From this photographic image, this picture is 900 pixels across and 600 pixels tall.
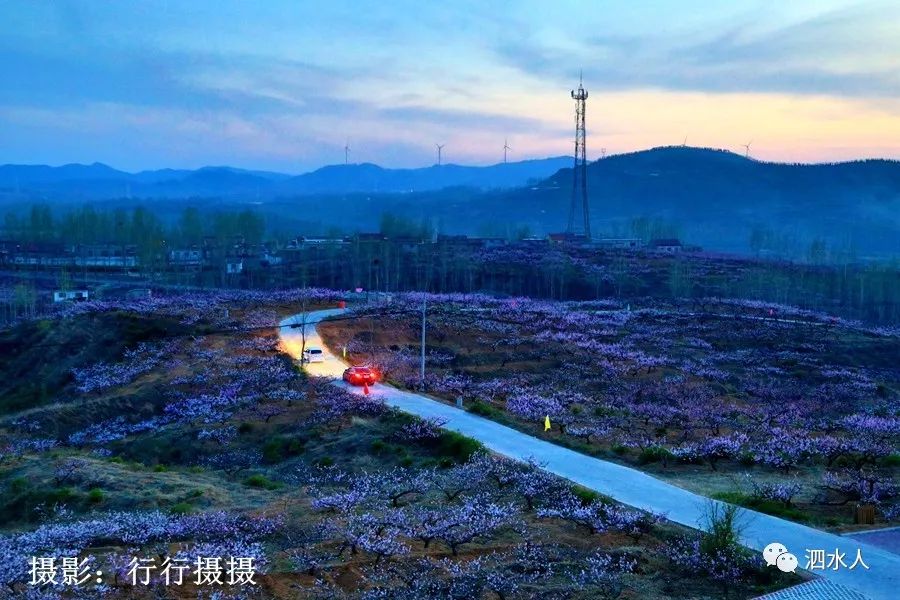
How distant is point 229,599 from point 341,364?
30.6 meters

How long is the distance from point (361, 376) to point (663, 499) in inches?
791

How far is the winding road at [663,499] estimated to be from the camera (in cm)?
1545

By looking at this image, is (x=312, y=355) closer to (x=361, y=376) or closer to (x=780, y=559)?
(x=361, y=376)

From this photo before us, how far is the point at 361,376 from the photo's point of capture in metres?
38.2

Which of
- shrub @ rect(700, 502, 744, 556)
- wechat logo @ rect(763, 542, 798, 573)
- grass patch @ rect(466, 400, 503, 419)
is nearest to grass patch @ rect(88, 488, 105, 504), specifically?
grass patch @ rect(466, 400, 503, 419)

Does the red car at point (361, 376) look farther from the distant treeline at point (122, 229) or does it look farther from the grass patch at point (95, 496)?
the distant treeline at point (122, 229)

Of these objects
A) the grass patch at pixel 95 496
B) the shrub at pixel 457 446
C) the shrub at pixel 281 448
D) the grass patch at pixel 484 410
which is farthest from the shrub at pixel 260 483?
the grass patch at pixel 484 410

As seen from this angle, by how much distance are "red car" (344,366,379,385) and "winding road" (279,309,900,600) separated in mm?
1381

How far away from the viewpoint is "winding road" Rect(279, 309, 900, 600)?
1545 cm

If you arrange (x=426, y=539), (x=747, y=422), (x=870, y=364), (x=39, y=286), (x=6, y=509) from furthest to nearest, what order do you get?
(x=39, y=286)
(x=870, y=364)
(x=747, y=422)
(x=6, y=509)
(x=426, y=539)

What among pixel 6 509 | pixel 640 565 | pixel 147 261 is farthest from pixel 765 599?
pixel 147 261

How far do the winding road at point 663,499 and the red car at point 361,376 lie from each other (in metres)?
1.38

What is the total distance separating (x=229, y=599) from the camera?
14.6 m

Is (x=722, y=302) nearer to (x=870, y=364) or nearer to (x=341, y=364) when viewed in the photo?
(x=870, y=364)
